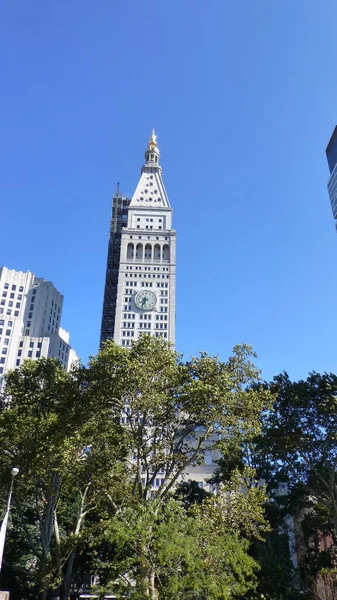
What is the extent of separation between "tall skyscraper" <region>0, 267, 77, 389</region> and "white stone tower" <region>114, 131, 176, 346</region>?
23.4 m

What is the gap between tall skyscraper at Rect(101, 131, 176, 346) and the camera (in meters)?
94.4

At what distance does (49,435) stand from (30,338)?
87.4 meters

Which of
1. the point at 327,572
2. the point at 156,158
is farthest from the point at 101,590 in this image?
the point at 156,158

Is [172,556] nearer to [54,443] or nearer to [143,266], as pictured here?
[54,443]

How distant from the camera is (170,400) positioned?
72.1ft

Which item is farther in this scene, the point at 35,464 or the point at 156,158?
the point at 156,158

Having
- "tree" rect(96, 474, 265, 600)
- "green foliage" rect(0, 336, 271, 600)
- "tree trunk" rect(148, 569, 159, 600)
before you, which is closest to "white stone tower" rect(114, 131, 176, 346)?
"green foliage" rect(0, 336, 271, 600)

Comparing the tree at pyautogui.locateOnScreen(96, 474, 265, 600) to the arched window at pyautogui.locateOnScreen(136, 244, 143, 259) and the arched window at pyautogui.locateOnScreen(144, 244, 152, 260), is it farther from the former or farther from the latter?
the arched window at pyautogui.locateOnScreen(136, 244, 143, 259)

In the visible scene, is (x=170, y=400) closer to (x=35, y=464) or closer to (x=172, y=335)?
(x=35, y=464)

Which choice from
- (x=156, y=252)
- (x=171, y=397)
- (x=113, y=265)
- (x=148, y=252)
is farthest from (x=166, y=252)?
(x=171, y=397)

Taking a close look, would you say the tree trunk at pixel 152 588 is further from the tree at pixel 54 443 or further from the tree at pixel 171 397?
the tree at pixel 54 443

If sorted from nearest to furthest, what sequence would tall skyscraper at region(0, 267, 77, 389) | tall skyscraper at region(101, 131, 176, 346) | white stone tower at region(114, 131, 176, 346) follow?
white stone tower at region(114, 131, 176, 346), tall skyscraper at region(101, 131, 176, 346), tall skyscraper at region(0, 267, 77, 389)

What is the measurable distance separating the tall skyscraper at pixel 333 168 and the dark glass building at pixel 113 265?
167ft

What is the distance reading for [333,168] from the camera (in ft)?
255
